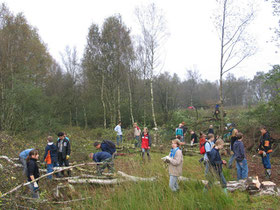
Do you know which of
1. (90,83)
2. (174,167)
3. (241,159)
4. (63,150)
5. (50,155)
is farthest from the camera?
(90,83)

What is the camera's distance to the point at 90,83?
1037 inches

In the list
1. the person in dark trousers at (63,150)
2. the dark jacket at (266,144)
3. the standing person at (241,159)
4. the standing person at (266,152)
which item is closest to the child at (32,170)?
the person in dark trousers at (63,150)

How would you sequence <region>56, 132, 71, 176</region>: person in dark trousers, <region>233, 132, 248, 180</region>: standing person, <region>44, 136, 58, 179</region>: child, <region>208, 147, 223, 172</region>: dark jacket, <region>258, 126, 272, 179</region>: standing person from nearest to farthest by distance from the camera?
<region>208, 147, 223, 172</region>: dark jacket → <region>233, 132, 248, 180</region>: standing person → <region>258, 126, 272, 179</region>: standing person → <region>44, 136, 58, 179</region>: child → <region>56, 132, 71, 176</region>: person in dark trousers

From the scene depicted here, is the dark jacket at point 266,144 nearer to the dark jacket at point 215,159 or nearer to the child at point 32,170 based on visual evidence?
the dark jacket at point 215,159

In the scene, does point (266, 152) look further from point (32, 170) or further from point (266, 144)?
point (32, 170)

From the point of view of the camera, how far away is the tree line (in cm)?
1577

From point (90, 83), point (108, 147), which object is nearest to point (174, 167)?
point (108, 147)

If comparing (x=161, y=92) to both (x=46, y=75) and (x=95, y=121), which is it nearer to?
(x=95, y=121)

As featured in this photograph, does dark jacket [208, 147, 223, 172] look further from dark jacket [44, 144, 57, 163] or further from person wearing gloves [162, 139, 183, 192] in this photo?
dark jacket [44, 144, 57, 163]

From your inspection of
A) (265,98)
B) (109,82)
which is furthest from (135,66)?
(265,98)

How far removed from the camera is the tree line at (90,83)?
1577cm

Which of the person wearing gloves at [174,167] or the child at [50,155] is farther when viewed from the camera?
the child at [50,155]

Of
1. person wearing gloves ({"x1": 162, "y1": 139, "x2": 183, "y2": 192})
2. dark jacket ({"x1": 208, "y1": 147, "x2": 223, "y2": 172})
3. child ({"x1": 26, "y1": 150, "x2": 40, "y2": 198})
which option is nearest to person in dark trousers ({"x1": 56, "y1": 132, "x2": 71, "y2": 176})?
child ({"x1": 26, "y1": 150, "x2": 40, "y2": 198})

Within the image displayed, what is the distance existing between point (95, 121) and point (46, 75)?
30.1ft
